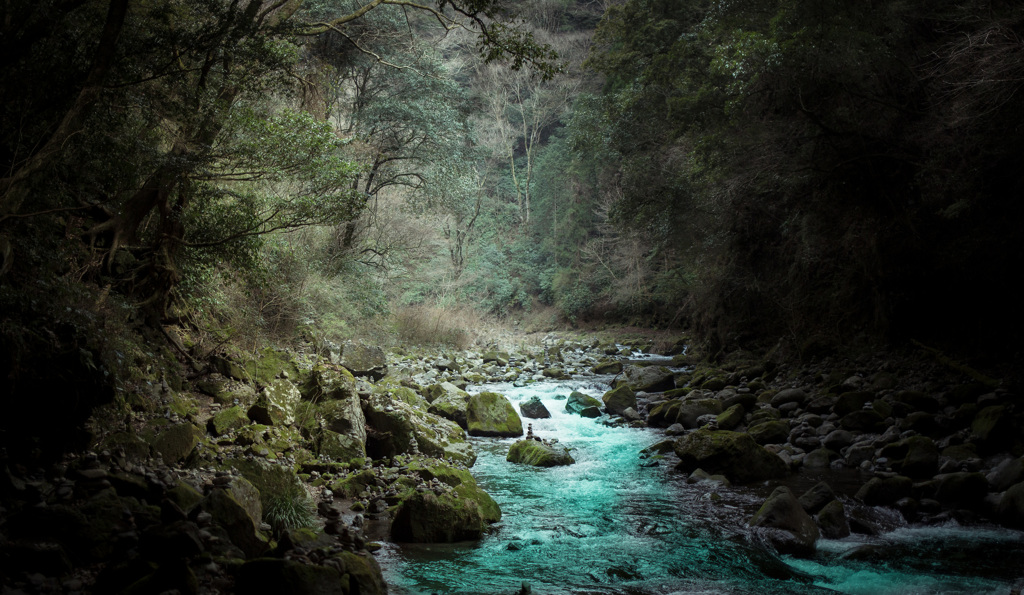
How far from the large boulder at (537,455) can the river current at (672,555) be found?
112 cm

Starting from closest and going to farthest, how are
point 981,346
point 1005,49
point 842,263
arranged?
point 1005,49
point 981,346
point 842,263

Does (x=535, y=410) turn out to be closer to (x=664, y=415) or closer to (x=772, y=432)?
(x=664, y=415)

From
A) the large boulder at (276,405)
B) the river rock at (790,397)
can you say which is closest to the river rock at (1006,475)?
the river rock at (790,397)

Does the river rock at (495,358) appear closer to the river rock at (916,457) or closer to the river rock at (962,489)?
the river rock at (916,457)

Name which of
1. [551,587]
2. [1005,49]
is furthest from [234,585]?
[1005,49]

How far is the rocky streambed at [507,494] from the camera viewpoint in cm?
366

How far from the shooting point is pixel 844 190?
31.4 ft

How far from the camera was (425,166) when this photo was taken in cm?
1645

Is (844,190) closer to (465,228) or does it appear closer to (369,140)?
(369,140)

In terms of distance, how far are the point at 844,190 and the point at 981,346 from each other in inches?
125

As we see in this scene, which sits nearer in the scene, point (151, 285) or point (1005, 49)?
point (1005, 49)

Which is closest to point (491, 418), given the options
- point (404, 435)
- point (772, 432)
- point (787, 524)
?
point (404, 435)

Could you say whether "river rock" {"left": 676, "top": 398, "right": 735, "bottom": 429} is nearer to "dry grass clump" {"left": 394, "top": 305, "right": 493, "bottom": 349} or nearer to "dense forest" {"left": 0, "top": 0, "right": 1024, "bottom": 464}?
"dense forest" {"left": 0, "top": 0, "right": 1024, "bottom": 464}

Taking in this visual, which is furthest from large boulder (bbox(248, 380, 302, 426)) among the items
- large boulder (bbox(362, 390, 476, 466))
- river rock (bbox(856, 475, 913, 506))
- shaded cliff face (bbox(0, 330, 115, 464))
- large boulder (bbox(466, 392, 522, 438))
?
river rock (bbox(856, 475, 913, 506))
